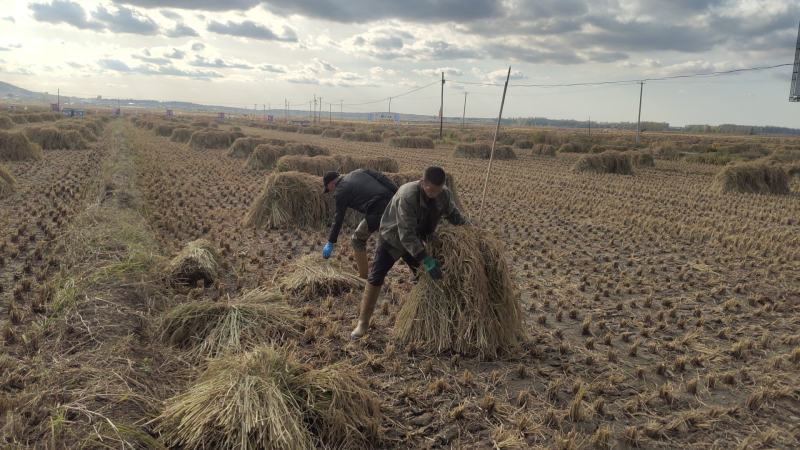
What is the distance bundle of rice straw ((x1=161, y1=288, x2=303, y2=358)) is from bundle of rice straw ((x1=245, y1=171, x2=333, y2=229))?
4580 millimetres

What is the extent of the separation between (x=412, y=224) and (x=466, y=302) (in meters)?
0.88

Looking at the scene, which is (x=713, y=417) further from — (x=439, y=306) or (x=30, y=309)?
(x=30, y=309)

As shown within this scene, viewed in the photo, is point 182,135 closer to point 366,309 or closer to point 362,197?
point 362,197

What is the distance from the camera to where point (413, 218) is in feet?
13.4

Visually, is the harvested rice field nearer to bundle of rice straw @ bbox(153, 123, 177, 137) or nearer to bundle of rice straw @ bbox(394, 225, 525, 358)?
bundle of rice straw @ bbox(394, 225, 525, 358)

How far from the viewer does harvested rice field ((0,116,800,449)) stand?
3086 millimetres

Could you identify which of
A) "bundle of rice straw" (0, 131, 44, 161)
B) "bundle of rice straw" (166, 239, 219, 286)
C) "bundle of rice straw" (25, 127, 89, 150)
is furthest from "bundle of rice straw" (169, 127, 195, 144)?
"bundle of rice straw" (166, 239, 219, 286)

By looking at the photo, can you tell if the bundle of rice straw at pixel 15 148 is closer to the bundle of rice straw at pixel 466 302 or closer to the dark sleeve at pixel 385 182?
the dark sleeve at pixel 385 182

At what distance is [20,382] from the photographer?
3328 millimetres

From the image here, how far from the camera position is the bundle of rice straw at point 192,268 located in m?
5.84

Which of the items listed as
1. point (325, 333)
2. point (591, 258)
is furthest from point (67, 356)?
point (591, 258)

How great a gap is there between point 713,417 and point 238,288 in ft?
16.0

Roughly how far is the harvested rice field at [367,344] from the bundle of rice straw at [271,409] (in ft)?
0.05

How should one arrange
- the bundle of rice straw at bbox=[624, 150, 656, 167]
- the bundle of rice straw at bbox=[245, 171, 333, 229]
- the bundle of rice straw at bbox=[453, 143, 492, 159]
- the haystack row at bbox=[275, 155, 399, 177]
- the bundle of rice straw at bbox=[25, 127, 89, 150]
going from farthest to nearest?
the bundle of rice straw at bbox=[453, 143, 492, 159] < the bundle of rice straw at bbox=[624, 150, 656, 167] < the bundle of rice straw at bbox=[25, 127, 89, 150] < the haystack row at bbox=[275, 155, 399, 177] < the bundle of rice straw at bbox=[245, 171, 333, 229]
